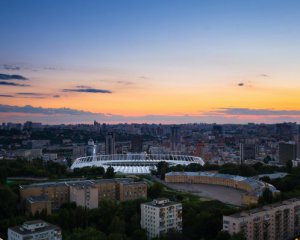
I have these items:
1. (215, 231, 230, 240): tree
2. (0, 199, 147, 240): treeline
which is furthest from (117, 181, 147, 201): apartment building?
(215, 231, 230, 240): tree

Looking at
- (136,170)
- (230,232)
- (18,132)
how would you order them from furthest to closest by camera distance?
1. (18,132)
2. (136,170)
3. (230,232)

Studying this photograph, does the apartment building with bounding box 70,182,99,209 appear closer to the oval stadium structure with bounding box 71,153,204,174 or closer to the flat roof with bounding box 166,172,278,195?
the flat roof with bounding box 166,172,278,195

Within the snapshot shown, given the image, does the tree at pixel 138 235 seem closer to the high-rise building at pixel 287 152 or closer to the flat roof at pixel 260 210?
the flat roof at pixel 260 210

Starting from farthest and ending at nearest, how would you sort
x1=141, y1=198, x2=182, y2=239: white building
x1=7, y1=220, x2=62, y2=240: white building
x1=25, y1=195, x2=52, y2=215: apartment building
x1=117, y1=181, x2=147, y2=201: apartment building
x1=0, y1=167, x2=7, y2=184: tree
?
x1=0, y1=167, x2=7, y2=184: tree
x1=117, y1=181, x2=147, y2=201: apartment building
x1=25, y1=195, x2=52, y2=215: apartment building
x1=141, y1=198, x2=182, y2=239: white building
x1=7, y1=220, x2=62, y2=240: white building

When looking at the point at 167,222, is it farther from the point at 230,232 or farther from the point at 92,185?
the point at 92,185

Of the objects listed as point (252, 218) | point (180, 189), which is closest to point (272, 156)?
point (180, 189)

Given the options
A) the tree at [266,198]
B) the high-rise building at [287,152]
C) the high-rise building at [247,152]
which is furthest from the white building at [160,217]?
the high-rise building at [247,152]

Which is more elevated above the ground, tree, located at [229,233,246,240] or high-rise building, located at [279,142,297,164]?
high-rise building, located at [279,142,297,164]
